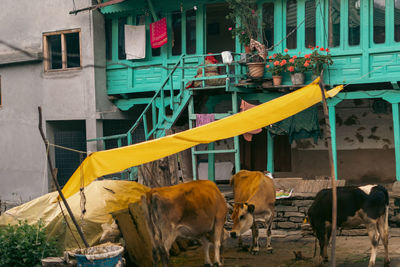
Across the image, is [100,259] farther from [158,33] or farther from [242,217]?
[158,33]

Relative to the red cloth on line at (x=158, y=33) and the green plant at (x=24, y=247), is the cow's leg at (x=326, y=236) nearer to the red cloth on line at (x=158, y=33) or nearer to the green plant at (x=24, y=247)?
the green plant at (x=24, y=247)

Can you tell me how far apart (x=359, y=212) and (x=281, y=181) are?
16.6 ft

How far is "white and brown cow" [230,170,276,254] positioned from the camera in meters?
10.1

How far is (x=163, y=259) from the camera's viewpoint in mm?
8516

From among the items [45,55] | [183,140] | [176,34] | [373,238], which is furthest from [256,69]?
[45,55]

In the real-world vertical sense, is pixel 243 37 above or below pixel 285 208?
above

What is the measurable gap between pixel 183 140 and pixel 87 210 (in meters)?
3.34

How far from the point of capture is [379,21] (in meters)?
14.0

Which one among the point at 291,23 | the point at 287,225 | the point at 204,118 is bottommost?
the point at 287,225

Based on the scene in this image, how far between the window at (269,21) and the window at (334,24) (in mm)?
1730

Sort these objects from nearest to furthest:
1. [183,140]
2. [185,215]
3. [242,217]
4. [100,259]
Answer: [100,259] < [183,140] < [185,215] < [242,217]

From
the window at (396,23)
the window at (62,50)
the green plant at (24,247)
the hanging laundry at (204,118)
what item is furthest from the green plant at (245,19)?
the green plant at (24,247)

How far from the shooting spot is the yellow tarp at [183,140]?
8383mm

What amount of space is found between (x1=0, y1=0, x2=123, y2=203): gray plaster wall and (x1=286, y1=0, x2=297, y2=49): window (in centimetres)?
642
